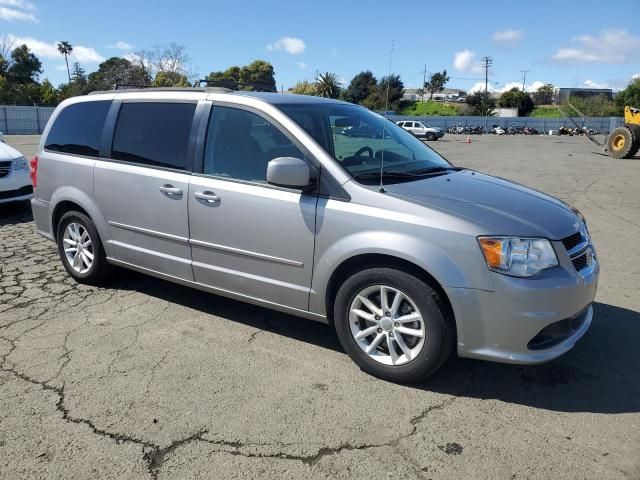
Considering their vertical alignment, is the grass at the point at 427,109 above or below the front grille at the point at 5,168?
above

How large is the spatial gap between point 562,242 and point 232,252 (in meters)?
2.26

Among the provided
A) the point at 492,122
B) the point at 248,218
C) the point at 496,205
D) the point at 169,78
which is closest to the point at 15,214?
the point at 248,218

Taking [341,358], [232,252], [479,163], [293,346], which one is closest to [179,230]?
[232,252]

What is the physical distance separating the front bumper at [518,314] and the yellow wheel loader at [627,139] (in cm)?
2226

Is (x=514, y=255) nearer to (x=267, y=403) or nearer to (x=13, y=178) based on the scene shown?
(x=267, y=403)

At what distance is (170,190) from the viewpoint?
13.7 ft

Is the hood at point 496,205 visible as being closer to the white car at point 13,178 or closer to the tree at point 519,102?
the white car at point 13,178

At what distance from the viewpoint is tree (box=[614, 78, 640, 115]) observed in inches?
3032

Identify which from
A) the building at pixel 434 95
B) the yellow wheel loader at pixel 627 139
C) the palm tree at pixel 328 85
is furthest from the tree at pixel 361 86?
the yellow wheel loader at pixel 627 139

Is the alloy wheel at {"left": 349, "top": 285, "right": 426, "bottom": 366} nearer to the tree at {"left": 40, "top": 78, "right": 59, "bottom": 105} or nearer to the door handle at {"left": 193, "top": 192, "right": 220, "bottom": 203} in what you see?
the door handle at {"left": 193, "top": 192, "right": 220, "bottom": 203}

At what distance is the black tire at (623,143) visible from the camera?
858 inches

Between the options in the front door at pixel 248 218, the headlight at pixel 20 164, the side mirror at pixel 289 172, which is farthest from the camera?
the headlight at pixel 20 164

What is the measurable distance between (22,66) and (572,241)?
82478 millimetres

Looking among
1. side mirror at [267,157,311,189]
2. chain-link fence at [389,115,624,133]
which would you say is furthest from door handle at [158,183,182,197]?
chain-link fence at [389,115,624,133]
